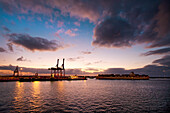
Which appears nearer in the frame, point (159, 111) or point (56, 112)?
point (56, 112)

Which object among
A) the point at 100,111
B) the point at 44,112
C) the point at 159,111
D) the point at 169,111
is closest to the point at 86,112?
the point at 100,111

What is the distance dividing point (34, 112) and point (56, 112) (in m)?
3.98

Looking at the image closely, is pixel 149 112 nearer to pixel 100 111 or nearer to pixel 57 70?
pixel 100 111

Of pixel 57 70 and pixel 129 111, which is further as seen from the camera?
pixel 57 70

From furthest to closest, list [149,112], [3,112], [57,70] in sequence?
[57,70], [149,112], [3,112]

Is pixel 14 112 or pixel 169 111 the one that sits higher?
pixel 14 112

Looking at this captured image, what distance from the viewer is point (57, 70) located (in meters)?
189

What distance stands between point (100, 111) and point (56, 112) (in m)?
8.30

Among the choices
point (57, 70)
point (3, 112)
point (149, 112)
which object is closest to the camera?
point (3, 112)

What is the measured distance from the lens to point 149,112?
21750 mm

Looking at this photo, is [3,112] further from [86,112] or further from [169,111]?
[169,111]

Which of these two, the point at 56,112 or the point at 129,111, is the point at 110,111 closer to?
the point at 129,111

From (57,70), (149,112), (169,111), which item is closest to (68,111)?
(149,112)

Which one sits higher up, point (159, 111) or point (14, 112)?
point (14, 112)
